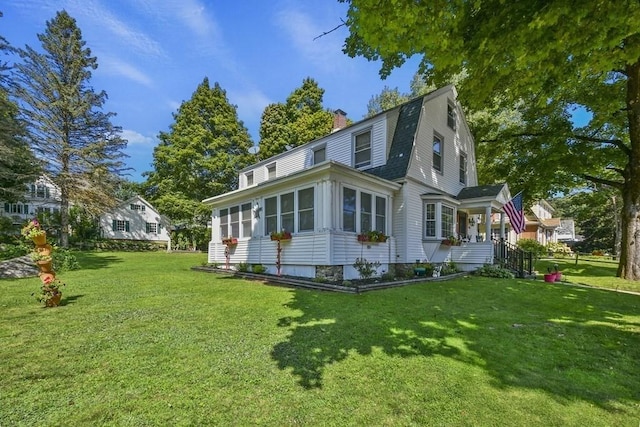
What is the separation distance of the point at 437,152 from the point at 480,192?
9.04 feet

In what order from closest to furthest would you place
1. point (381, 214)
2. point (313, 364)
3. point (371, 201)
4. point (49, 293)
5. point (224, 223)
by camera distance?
point (313, 364) < point (49, 293) < point (371, 201) < point (381, 214) < point (224, 223)

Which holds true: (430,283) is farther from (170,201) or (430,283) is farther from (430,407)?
(170,201)

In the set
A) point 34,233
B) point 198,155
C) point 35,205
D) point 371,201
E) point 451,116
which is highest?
point 198,155

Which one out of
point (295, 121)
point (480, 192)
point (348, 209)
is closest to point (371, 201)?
point (348, 209)

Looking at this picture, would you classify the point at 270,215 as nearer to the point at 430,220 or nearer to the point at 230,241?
the point at 230,241

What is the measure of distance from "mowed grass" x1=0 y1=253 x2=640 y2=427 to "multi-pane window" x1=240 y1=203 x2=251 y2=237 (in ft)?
21.4

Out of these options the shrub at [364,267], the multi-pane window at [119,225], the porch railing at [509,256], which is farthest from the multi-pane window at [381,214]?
the multi-pane window at [119,225]

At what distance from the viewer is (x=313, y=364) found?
3.58 metres

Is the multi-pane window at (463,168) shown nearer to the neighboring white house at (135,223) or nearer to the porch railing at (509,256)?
the porch railing at (509,256)

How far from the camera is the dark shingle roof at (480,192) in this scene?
1343cm

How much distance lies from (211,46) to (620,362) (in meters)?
12.4

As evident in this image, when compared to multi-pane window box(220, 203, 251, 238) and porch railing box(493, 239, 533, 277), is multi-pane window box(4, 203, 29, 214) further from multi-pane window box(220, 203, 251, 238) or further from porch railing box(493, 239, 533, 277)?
porch railing box(493, 239, 533, 277)

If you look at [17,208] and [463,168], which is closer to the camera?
[463,168]

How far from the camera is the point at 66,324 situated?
481 centimetres
